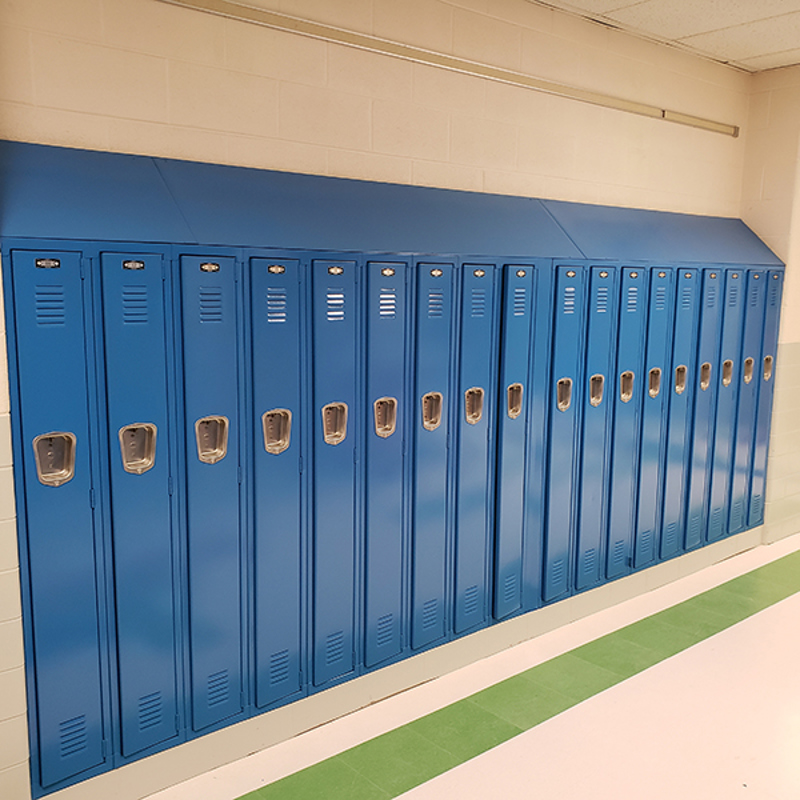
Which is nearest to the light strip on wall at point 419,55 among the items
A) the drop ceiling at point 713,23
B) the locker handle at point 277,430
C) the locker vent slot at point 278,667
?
the drop ceiling at point 713,23

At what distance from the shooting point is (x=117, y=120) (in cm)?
257

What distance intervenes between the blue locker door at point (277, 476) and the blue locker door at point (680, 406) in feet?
7.95

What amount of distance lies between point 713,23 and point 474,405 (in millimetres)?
2392

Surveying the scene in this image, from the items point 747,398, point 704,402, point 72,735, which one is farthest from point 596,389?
point 72,735

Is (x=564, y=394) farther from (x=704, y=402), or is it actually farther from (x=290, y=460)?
(x=290, y=460)

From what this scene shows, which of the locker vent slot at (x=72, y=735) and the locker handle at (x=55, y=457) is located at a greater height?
the locker handle at (x=55, y=457)

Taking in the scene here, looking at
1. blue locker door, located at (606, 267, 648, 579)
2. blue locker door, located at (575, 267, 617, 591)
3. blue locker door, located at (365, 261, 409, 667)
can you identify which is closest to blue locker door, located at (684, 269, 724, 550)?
blue locker door, located at (606, 267, 648, 579)

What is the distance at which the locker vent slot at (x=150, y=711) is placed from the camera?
2602 mm

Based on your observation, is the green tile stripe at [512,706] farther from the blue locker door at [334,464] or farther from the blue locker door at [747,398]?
the blue locker door at [747,398]

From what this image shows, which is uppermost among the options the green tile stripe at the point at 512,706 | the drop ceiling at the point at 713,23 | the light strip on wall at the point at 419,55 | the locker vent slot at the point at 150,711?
the drop ceiling at the point at 713,23

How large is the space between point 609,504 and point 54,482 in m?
2.88

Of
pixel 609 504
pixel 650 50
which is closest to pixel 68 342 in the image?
pixel 609 504

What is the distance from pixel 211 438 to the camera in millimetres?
2641

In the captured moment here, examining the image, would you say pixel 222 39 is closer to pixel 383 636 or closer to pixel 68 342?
pixel 68 342
